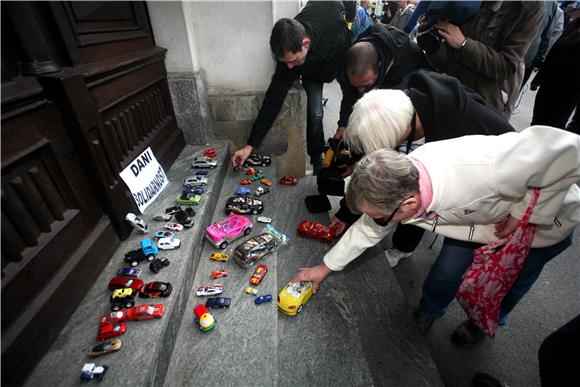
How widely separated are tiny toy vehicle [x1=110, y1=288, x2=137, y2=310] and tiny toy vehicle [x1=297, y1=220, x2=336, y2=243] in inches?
50.9

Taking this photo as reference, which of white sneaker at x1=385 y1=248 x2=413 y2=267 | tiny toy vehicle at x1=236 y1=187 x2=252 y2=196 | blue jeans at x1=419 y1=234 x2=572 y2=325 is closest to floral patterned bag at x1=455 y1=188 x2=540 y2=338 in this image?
blue jeans at x1=419 y1=234 x2=572 y2=325

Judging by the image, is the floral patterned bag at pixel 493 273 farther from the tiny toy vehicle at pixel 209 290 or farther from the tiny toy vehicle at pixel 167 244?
the tiny toy vehicle at pixel 167 244

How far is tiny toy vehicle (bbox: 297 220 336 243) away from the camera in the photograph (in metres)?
2.32

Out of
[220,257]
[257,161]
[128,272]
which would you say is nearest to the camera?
[128,272]

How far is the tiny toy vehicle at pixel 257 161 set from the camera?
316 cm

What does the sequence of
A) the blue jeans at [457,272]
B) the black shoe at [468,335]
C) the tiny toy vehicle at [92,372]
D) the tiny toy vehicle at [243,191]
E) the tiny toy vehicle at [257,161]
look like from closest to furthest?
the tiny toy vehicle at [92,372] → the blue jeans at [457,272] → the black shoe at [468,335] → the tiny toy vehicle at [243,191] → the tiny toy vehicle at [257,161]

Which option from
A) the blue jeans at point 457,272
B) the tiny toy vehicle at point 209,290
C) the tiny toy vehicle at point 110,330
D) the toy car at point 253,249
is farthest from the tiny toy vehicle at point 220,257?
the blue jeans at point 457,272

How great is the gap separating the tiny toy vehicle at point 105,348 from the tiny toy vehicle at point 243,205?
4.22ft

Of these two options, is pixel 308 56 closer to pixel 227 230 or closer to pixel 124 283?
pixel 227 230

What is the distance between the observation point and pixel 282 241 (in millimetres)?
2256

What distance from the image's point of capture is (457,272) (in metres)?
1.67

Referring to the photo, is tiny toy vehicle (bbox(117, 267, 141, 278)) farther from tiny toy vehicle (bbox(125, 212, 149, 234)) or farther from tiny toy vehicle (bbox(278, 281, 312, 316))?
tiny toy vehicle (bbox(278, 281, 312, 316))

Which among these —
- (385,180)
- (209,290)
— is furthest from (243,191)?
(385,180)

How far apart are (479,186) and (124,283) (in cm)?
181
